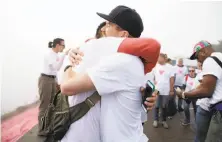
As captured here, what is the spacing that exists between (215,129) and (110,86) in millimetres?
1724

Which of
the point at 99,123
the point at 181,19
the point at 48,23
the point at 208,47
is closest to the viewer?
the point at 99,123

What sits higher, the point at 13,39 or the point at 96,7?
the point at 96,7

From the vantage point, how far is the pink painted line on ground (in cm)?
361

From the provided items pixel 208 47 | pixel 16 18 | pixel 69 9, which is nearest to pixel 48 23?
pixel 69 9

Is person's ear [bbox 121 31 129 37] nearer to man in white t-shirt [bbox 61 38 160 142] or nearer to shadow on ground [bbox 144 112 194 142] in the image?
man in white t-shirt [bbox 61 38 160 142]

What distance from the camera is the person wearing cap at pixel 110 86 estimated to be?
964 millimetres

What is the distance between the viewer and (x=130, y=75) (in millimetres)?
1007

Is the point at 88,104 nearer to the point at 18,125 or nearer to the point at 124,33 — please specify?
the point at 124,33

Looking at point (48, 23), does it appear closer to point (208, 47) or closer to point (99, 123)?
point (208, 47)

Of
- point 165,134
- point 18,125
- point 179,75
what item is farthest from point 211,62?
point 179,75

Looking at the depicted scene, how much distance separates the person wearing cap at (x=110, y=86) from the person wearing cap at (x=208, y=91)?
3.66ft

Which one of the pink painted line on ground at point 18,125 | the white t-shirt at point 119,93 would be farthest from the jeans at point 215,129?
the pink painted line on ground at point 18,125

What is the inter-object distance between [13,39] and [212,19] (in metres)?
5.36

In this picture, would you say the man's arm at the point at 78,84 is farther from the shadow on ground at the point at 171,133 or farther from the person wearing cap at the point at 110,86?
the shadow on ground at the point at 171,133
